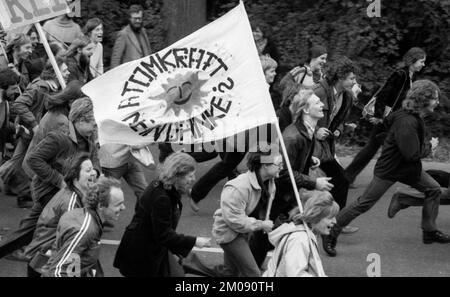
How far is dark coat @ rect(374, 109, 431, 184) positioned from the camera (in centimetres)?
866

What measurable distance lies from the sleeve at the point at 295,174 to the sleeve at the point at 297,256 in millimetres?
1677

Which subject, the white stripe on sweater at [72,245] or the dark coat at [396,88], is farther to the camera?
the dark coat at [396,88]

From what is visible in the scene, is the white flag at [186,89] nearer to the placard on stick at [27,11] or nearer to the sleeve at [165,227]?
the sleeve at [165,227]

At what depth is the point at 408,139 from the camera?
340 inches

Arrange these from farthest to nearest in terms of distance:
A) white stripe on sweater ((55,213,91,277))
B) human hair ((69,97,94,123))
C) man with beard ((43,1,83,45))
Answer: man with beard ((43,1,83,45)), human hair ((69,97,94,123)), white stripe on sweater ((55,213,91,277))

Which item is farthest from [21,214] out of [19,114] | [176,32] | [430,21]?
[430,21]

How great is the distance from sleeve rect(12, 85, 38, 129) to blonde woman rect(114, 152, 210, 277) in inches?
132

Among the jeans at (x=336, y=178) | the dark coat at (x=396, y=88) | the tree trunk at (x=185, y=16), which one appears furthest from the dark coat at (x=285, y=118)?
the tree trunk at (x=185, y=16)

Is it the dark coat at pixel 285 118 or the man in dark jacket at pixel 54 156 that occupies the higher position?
the man in dark jacket at pixel 54 156

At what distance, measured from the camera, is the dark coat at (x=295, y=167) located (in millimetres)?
8070

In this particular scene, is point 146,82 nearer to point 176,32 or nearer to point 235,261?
point 235,261

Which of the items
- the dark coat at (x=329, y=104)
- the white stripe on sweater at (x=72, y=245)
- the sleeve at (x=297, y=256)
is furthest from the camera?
the dark coat at (x=329, y=104)

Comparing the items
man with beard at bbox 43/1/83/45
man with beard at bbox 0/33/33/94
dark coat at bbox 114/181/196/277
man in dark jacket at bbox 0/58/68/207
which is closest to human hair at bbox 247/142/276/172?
dark coat at bbox 114/181/196/277

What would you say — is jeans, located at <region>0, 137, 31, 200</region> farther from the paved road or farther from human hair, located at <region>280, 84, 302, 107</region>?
human hair, located at <region>280, 84, 302, 107</region>
